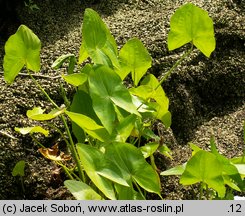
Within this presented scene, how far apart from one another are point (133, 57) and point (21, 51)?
0.90 feet

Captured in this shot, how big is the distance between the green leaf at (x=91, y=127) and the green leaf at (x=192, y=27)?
0.30 meters

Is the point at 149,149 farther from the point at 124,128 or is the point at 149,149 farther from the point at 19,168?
the point at 19,168

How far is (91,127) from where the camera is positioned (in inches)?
46.8

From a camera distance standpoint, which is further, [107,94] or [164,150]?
[164,150]

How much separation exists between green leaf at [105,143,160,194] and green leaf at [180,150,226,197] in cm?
7

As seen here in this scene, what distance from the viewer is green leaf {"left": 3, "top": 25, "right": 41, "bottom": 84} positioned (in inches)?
51.3

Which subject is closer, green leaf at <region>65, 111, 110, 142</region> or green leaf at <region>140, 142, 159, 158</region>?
green leaf at <region>65, 111, 110, 142</region>

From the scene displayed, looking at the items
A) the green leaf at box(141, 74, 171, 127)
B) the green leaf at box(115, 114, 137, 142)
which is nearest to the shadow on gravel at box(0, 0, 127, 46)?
the green leaf at box(141, 74, 171, 127)

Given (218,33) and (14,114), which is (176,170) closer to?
(14,114)

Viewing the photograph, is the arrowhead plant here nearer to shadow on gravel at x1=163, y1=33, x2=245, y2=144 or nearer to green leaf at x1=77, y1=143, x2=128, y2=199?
green leaf at x1=77, y1=143, x2=128, y2=199

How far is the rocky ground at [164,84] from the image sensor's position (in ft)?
4.78

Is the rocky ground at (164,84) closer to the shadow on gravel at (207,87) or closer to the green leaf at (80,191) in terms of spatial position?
the shadow on gravel at (207,87)

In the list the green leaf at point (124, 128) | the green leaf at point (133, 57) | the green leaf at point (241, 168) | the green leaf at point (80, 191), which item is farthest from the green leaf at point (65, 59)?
the green leaf at point (241, 168)

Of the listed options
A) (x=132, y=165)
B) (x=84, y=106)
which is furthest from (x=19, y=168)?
(x=132, y=165)
